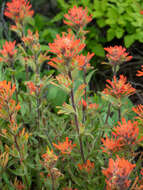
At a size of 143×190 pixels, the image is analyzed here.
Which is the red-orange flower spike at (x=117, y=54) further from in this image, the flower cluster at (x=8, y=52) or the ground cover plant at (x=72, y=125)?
the flower cluster at (x=8, y=52)

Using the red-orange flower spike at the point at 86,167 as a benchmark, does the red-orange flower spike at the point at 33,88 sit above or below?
above

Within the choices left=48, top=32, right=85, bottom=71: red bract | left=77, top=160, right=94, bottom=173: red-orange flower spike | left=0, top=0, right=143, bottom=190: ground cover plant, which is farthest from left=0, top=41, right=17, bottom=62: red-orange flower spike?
left=77, top=160, right=94, bottom=173: red-orange flower spike

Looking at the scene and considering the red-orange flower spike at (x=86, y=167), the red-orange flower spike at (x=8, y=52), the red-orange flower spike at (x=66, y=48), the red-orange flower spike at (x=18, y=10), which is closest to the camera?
the red-orange flower spike at (x=66, y=48)

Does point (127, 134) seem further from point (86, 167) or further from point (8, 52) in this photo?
point (8, 52)

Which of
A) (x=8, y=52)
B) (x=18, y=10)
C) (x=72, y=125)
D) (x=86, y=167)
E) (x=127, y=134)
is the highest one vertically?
(x=18, y=10)

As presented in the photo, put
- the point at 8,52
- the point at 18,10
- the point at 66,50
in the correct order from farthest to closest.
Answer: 1. the point at 18,10
2. the point at 8,52
3. the point at 66,50

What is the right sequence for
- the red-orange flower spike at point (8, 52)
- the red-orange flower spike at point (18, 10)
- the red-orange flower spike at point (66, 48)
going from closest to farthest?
the red-orange flower spike at point (66, 48)
the red-orange flower spike at point (8, 52)
the red-orange flower spike at point (18, 10)

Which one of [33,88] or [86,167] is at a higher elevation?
[33,88]

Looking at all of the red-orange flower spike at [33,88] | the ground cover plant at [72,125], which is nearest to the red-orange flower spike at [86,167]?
the ground cover plant at [72,125]

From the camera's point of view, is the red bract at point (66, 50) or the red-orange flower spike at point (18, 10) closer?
the red bract at point (66, 50)

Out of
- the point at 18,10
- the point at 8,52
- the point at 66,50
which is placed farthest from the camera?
the point at 18,10

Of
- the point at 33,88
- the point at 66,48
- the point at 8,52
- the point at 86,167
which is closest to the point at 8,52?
the point at 8,52

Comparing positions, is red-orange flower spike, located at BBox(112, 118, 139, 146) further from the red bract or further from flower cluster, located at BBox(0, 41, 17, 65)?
flower cluster, located at BBox(0, 41, 17, 65)

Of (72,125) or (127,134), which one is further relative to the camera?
(72,125)
